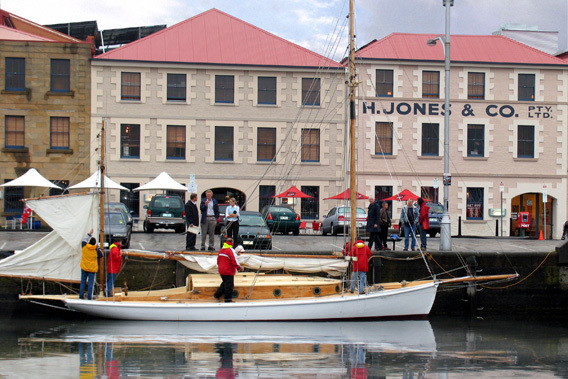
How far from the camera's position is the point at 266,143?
43719 mm

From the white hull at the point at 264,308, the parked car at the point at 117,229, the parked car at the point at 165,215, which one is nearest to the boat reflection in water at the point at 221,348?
the white hull at the point at 264,308

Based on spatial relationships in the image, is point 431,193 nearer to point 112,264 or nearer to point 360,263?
point 360,263

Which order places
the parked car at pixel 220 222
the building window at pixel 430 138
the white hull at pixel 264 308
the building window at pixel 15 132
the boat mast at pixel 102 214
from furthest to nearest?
the building window at pixel 430 138, the building window at pixel 15 132, the parked car at pixel 220 222, the boat mast at pixel 102 214, the white hull at pixel 264 308

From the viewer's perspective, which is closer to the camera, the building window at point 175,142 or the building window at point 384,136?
the building window at point 175,142

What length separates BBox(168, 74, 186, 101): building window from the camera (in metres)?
43.0

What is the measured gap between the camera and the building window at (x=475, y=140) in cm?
4447

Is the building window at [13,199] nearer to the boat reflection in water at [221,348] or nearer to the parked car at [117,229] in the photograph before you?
the parked car at [117,229]

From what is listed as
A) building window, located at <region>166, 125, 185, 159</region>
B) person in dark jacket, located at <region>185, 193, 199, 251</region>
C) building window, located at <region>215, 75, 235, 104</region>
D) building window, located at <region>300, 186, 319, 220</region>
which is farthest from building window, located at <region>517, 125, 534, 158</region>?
person in dark jacket, located at <region>185, 193, 199, 251</region>

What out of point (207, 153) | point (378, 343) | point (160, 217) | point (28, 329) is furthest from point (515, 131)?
point (28, 329)

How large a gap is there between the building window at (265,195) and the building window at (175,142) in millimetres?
5095

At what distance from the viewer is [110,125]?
139 feet

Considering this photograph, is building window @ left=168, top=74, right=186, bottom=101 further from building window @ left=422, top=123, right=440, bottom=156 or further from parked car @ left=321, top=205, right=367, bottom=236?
building window @ left=422, top=123, right=440, bottom=156

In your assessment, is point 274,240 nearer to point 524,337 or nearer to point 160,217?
point 160,217

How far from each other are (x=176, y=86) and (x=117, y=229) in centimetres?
1878
